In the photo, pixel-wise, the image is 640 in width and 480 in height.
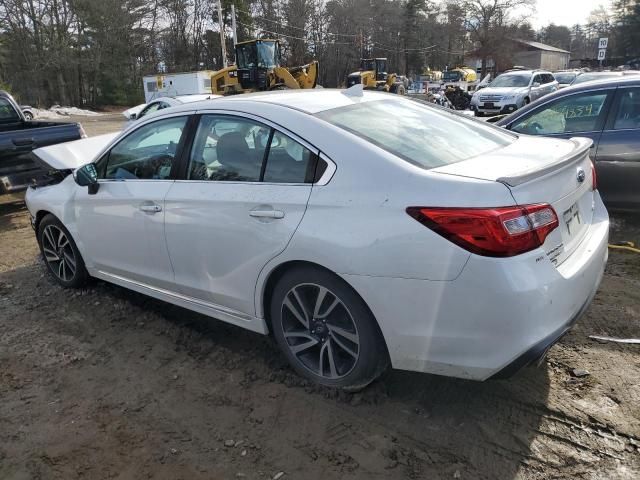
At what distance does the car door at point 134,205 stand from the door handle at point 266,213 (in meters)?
0.86

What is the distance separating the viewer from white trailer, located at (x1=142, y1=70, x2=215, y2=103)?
3762 cm

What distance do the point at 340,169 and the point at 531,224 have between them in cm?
95

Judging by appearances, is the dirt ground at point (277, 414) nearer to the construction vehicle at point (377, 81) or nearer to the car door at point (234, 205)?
the car door at point (234, 205)

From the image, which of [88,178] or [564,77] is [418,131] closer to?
[88,178]

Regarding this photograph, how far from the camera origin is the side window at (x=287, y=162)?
2.86 meters

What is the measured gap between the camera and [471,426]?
2.71 m

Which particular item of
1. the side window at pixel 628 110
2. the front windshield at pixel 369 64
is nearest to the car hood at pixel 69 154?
the side window at pixel 628 110

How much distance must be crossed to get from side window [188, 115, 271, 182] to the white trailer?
3434cm

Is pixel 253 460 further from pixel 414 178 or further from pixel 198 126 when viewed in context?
pixel 198 126

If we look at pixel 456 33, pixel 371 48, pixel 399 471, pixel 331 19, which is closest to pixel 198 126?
pixel 399 471

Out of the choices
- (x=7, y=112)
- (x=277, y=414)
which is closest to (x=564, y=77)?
(x=7, y=112)

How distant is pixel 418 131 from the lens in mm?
3100

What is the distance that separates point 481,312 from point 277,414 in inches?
50.1

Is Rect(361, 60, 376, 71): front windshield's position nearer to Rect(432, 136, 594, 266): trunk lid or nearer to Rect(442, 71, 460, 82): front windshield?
Rect(442, 71, 460, 82): front windshield
